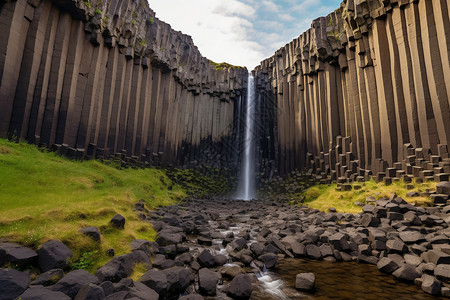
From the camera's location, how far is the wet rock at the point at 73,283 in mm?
3465

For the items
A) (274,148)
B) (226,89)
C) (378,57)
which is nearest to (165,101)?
(226,89)

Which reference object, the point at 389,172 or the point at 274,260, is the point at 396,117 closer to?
the point at 389,172

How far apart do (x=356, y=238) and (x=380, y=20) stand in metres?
12.7

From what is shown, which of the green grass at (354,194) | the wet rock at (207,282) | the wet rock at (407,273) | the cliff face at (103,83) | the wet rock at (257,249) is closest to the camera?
the wet rock at (207,282)

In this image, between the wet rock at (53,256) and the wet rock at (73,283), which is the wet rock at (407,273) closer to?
the wet rock at (73,283)

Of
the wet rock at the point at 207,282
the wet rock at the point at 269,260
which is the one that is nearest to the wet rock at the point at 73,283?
the wet rock at the point at 207,282

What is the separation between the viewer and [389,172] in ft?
38.8

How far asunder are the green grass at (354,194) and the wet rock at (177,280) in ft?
30.6

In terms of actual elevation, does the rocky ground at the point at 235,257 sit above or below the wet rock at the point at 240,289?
above

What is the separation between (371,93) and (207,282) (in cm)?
1401

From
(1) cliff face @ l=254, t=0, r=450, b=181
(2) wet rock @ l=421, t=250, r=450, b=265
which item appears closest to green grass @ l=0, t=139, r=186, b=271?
(2) wet rock @ l=421, t=250, r=450, b=265

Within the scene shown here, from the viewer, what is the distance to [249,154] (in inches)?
1032

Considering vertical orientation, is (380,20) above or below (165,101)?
above

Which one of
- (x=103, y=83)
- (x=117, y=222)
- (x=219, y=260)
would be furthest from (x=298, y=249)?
(x=103, y=83)
